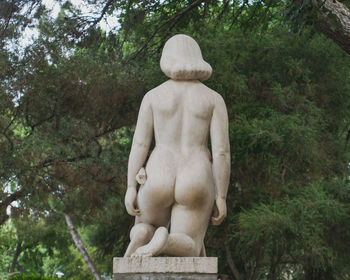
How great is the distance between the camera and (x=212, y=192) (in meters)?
4.76

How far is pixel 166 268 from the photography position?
4.36 metres

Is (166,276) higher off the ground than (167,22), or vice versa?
(167,22)

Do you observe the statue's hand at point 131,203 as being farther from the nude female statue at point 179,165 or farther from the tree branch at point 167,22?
the tree branch at point 167,22

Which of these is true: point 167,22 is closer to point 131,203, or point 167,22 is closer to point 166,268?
point 131,203

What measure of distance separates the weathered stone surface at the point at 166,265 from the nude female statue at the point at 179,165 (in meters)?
0.07

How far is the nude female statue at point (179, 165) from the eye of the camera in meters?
4.62

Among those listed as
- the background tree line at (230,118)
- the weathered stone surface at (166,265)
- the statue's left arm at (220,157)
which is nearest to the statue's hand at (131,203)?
the weathered stone surface at (166,265)

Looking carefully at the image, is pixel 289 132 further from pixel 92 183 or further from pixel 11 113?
pixel 11 113

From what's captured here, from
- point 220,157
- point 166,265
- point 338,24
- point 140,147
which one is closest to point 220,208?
point 220,157

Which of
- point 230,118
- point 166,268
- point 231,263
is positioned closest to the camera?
point 166,268

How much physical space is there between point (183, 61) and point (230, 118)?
242 inches

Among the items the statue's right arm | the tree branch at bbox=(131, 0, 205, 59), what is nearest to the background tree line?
the tree branch at bbox=(131, 0, 205, 59)

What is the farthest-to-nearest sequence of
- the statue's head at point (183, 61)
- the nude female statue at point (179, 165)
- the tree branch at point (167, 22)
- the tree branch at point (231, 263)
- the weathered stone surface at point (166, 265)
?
the tree branch at point (231, 263) < the tree branch at point (167, 22) < the statue's head at point (183, 61) < the nude female statue at point (179, 165) < the weathered stone surface at point (166, 265)

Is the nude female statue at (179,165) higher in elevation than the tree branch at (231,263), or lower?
higher
